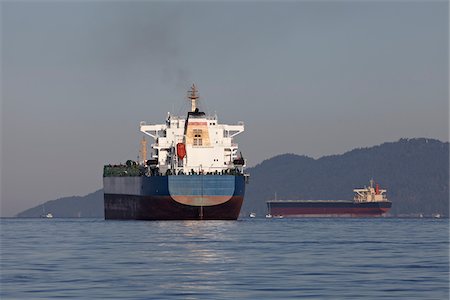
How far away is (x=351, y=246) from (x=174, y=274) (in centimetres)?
2187

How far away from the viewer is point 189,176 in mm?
115062

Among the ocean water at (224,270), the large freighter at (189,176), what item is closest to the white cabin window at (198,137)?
the large freighter at (189,176)

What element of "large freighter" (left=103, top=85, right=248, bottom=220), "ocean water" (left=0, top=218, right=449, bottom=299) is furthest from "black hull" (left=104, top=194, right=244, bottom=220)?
"ocean water" (left=0, top=218, right=449, bottom=299)

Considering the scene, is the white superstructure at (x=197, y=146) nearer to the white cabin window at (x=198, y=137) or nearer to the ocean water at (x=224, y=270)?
the white cabin window at (x=198, y=137)

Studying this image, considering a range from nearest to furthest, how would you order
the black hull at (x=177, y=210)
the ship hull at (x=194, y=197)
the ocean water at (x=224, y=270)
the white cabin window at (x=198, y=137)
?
the ocean water at (x=224, y=270) → the ship hull at (x=194, y=197) → the black hull at (x=177, y=210) → the white cabin window at (x=198, y=137)

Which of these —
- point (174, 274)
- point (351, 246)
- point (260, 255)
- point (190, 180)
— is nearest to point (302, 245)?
point (351, 246)

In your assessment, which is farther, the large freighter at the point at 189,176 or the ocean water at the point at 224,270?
the large freighter at the point at 189,176

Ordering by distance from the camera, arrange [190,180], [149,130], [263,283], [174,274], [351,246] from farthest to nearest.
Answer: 1. [149,130]
2. [190,180]
3. [351,246]
4. [174,274]
5. [263,283]

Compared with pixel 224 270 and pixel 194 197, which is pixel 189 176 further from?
pixel 224 270

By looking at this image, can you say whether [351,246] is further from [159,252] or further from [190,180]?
[190,180]

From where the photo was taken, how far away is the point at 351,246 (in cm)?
6506

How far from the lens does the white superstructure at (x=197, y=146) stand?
403 feet

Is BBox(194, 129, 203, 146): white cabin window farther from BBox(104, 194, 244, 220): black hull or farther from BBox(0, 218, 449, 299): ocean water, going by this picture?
BBox(0, 218, 449, 299): ocean water

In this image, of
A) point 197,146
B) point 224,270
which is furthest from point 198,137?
point 224,270
